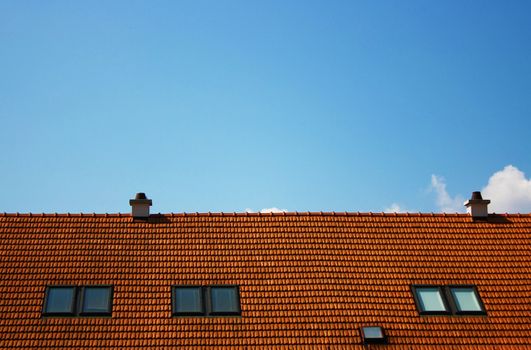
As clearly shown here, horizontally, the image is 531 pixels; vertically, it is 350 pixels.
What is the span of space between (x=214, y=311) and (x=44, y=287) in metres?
4.85

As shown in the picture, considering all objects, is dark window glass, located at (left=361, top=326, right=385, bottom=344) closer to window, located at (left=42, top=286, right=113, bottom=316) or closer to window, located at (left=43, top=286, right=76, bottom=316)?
window, located at (left=42, top=286, right=113, bottom=316)

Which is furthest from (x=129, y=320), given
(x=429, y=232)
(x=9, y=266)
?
(x=429, y=232)

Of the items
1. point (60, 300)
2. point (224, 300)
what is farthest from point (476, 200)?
point (60, 300)

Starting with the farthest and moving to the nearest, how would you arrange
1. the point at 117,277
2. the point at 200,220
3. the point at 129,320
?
the point at 200,220 < the point at 117,277 < the point at 129,320

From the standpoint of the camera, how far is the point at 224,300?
715 inches

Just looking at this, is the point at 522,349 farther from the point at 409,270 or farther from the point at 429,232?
the point at 429,232

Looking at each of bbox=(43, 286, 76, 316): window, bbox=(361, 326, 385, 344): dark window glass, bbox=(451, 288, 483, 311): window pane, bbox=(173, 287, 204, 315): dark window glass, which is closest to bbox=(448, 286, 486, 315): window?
bbox=(451, 288, 483, 311): window pane

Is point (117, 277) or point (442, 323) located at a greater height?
point (117, 277)

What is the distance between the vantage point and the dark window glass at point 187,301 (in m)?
17.8

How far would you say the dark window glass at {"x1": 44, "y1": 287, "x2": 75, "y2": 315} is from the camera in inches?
691

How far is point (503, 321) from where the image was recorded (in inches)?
713

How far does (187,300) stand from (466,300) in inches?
318

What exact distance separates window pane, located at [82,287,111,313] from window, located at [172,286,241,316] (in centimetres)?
182

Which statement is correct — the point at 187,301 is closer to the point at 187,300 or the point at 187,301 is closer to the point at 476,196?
the point at 187,300
